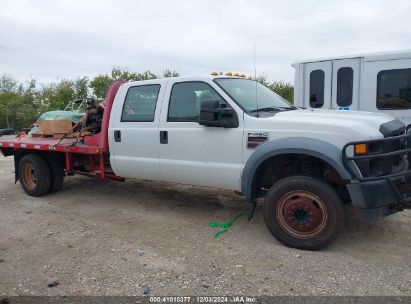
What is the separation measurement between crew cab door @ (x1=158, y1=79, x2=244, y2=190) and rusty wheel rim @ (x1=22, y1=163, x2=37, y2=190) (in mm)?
2843

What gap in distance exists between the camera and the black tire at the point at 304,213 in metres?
3.94

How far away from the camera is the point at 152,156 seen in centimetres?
529

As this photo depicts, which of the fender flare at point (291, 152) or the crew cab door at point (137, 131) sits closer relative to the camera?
the fender flare at point (291, 152)

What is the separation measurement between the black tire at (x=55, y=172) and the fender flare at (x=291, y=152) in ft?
12.1

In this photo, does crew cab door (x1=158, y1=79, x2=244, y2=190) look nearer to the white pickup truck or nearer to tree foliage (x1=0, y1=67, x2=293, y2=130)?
the white pickup truck

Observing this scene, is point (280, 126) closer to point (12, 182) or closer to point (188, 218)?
point (188, 218)

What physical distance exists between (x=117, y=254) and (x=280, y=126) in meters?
2.16

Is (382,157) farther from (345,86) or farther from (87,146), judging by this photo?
(345,86)


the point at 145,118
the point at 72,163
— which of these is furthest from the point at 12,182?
the point at 145,118

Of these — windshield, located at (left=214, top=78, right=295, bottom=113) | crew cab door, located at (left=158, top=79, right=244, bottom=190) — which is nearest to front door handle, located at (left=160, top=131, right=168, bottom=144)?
crew cab door, located at (left=158, top=79, right=244, bottom=190)

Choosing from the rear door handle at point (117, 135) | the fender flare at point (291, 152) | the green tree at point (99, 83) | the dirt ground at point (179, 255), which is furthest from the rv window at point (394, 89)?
the green tree at point (99, 83)

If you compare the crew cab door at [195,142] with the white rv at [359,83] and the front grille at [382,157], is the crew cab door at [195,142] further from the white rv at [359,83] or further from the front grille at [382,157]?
the white rv at [359,83]

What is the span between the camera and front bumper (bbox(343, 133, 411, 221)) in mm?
3734

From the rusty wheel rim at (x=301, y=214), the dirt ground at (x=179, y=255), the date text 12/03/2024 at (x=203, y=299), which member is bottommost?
the date text 12/03/2024 at (x=203, y=299)
